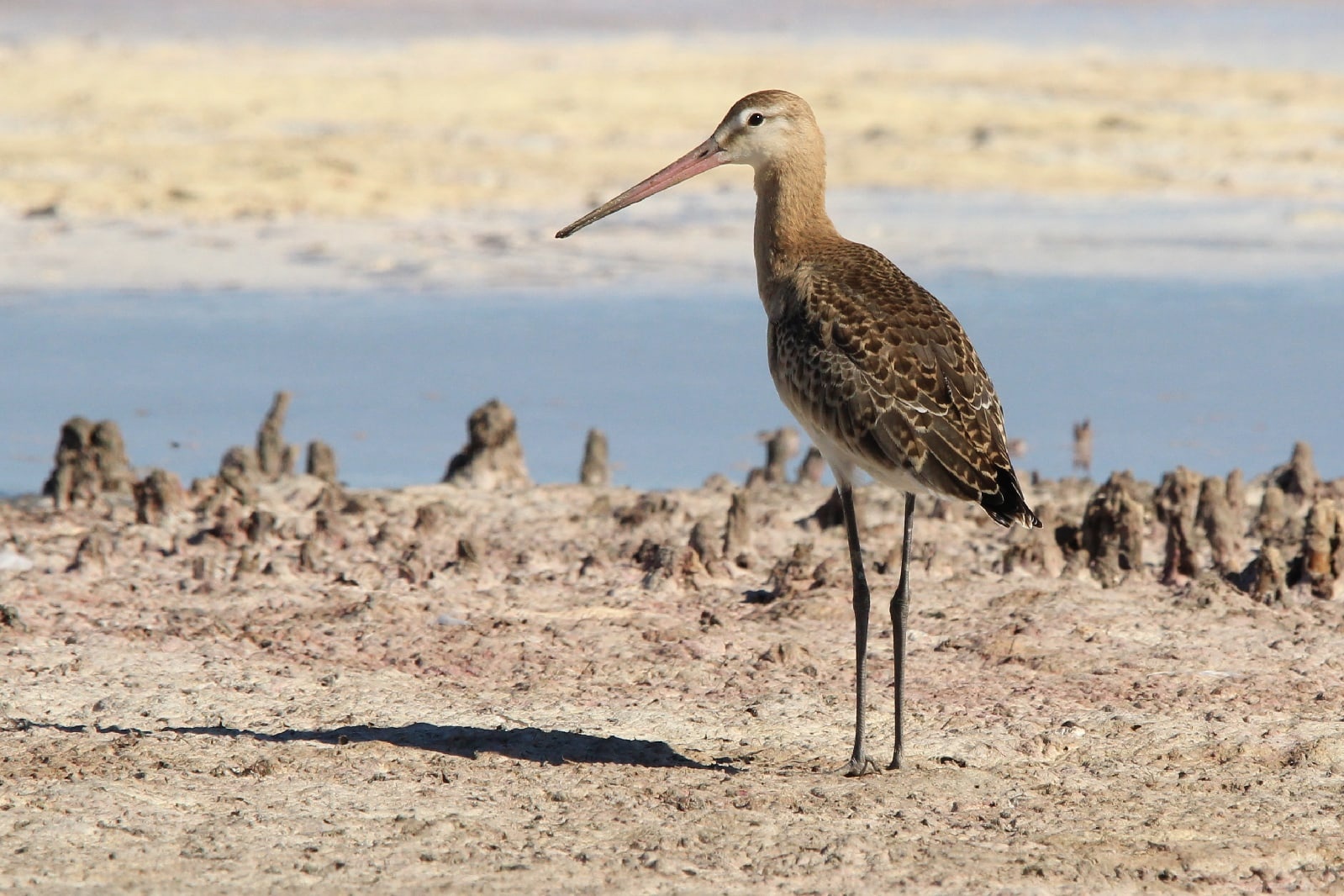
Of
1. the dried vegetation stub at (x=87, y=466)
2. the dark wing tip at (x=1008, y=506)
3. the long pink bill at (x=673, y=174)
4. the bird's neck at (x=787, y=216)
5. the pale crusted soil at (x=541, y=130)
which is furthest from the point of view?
the pale crusted soil at (x=541, y=130)

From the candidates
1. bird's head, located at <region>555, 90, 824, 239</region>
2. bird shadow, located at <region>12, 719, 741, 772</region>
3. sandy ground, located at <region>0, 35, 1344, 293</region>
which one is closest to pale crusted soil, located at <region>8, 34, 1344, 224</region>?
sandy ground, located at <region>0, 35, 1344, 293</region>

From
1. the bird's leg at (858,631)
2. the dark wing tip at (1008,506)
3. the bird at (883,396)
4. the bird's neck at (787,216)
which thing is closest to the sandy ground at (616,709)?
the bird's leg at (858,631)

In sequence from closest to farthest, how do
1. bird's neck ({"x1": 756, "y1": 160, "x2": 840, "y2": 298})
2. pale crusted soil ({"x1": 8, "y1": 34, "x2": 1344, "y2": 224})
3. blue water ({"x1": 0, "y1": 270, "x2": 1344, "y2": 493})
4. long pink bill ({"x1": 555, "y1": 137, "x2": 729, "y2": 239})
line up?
bird's neck ({"x1": 756, "y1": 160, "x2": 840, "y2": 298}), long pink bill ({"x1": 555, "y1": 137, "x2": 729, "y2": 239}), blue water ({"x1": 0, "y1": 270, "x2": 1344, "y2": 493}), pale crusted soil ({"x1": 8, "y1": 34, "x2": 1344, "y2": 224})

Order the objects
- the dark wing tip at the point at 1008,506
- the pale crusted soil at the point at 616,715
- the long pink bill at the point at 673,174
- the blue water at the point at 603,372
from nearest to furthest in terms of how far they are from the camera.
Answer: the pale crusted soil at the point at 616,715 < the dark wing tip at the point at 1008,506 < the long pink bill at the point at 673,174 < the blue water at the point at 603,372

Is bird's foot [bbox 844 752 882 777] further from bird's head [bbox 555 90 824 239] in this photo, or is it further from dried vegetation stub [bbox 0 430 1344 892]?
bird's head [bbox 555 90 824 239]

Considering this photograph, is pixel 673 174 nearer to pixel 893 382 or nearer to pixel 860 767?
pixel 893 382

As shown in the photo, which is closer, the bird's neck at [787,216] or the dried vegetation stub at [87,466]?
the bird's neck at [787,216]

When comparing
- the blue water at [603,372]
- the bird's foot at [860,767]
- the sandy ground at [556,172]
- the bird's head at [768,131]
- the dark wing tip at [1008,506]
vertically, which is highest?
the sandy ground at [556,172]

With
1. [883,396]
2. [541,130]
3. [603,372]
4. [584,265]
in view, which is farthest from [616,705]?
[541,130]

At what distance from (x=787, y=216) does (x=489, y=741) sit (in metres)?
1.96

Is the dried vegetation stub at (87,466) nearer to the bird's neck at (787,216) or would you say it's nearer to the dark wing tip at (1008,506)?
the bird's neck at (787,216)

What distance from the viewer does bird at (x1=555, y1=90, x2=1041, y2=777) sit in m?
5.10

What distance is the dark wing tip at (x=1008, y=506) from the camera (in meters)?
5.05

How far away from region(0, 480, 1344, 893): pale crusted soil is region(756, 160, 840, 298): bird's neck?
4.27 feet
